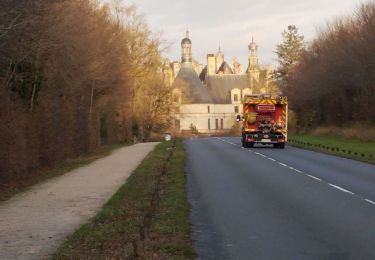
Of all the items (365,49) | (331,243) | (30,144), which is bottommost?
(331,243)

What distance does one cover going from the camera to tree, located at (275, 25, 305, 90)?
3305 inches

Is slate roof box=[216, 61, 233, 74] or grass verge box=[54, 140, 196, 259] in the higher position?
slate roof box=[216, 61, 233, 74]

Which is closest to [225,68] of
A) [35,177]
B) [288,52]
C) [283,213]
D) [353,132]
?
[288,52]

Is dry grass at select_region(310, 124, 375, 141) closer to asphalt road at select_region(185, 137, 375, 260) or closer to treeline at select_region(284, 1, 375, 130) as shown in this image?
treeline at select_region(284, 1, 375, 130)

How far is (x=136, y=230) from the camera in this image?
991cm

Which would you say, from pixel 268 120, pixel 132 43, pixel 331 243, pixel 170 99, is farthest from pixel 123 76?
pixel 331 243

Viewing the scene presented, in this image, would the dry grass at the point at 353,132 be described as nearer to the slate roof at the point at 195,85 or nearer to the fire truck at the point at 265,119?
the fire truck at the point at 265,119

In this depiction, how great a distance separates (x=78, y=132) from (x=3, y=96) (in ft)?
46.1

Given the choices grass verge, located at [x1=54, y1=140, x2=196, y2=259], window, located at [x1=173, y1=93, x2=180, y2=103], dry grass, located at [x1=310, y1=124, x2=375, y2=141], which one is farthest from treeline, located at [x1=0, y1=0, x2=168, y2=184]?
window, located at [x1=173, y1=93, x2=180, y2=103]

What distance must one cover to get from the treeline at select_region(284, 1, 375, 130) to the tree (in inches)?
473

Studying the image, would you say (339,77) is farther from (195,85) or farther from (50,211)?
(195,85)

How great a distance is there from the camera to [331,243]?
9.02 m

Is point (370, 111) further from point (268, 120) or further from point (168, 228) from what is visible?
point (168, 228)

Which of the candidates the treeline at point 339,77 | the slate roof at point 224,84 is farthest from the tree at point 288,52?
the slate roof at point 224,84
